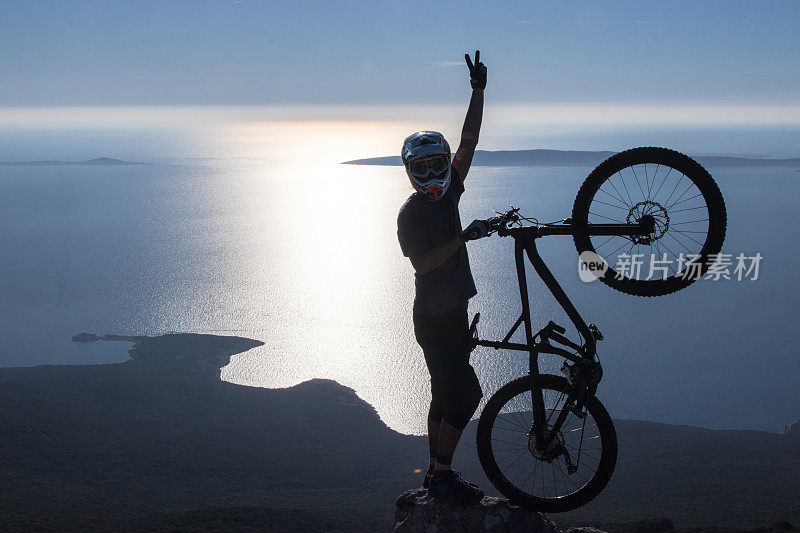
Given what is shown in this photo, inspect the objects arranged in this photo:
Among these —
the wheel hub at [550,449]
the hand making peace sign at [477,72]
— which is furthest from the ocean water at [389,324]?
the hand making peace sign at [477,72]

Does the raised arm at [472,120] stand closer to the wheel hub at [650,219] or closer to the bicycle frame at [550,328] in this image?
the bicycle frame at [550,328]

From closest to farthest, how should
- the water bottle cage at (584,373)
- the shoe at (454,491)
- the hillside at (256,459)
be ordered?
the water bottle cage at (584,373)
the shoe at (454,491)
the hillside at (256,459)

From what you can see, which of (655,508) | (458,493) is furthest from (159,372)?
(458,493)

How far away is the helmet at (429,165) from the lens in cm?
673

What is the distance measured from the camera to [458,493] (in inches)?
330

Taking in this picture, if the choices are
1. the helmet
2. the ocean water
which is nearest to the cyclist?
the helmet

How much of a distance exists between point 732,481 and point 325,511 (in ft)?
154

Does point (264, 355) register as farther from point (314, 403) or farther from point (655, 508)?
point (655, 508)

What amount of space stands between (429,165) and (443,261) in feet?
3.59

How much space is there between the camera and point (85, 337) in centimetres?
12675

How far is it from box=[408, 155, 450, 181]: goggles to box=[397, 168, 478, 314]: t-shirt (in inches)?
10.3

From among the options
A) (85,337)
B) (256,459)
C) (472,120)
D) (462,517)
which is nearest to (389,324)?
(85,337)

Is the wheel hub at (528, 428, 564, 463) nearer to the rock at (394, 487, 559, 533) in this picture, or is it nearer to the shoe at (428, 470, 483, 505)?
the shoe at (428, 470, 483, 505)

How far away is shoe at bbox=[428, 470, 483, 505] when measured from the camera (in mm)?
8234
